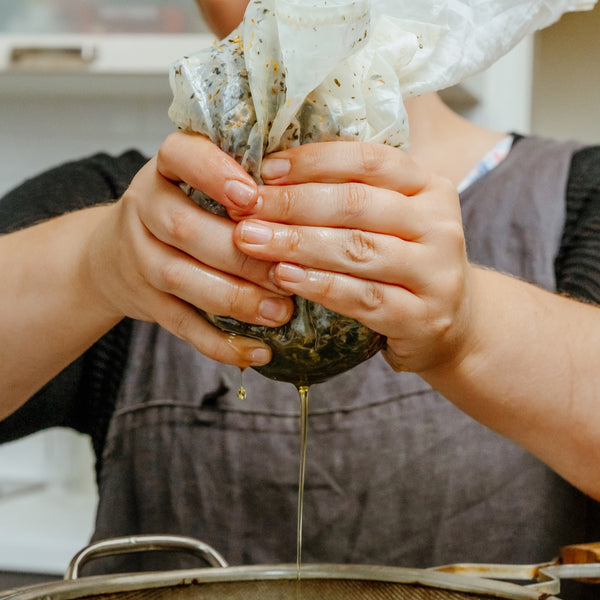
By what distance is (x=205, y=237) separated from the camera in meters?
0.41

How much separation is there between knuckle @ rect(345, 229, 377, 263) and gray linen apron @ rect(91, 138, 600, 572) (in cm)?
41

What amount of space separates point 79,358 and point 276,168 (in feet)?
1.70

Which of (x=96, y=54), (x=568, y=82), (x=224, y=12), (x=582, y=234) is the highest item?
(x=568, y=82)

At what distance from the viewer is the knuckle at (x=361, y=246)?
40 cm

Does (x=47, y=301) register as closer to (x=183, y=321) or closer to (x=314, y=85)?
(x=183, y=321)

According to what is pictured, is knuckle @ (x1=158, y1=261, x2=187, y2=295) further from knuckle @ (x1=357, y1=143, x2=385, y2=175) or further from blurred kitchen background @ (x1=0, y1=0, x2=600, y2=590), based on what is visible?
blurred kitchen background @ (x1=0, y1=0, x2=600, y2=590)

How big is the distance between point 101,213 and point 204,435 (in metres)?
0.33

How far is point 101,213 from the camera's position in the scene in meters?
0.57

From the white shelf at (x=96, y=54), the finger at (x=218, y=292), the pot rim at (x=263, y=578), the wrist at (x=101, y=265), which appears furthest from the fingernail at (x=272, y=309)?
the white shelf at (x=96, y=54)

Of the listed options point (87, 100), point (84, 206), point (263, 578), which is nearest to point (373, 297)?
point (263, 578)

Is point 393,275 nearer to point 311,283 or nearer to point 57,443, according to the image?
point 311,283

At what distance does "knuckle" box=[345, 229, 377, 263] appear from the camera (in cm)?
40

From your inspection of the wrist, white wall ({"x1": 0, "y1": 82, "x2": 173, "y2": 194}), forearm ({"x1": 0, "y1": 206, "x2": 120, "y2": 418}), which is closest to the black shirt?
forearm ({"x1": 0, "y1": 206, "x2": 120, "y2": 418})

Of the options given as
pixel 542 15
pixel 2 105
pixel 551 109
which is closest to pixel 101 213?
pixel 542 15
